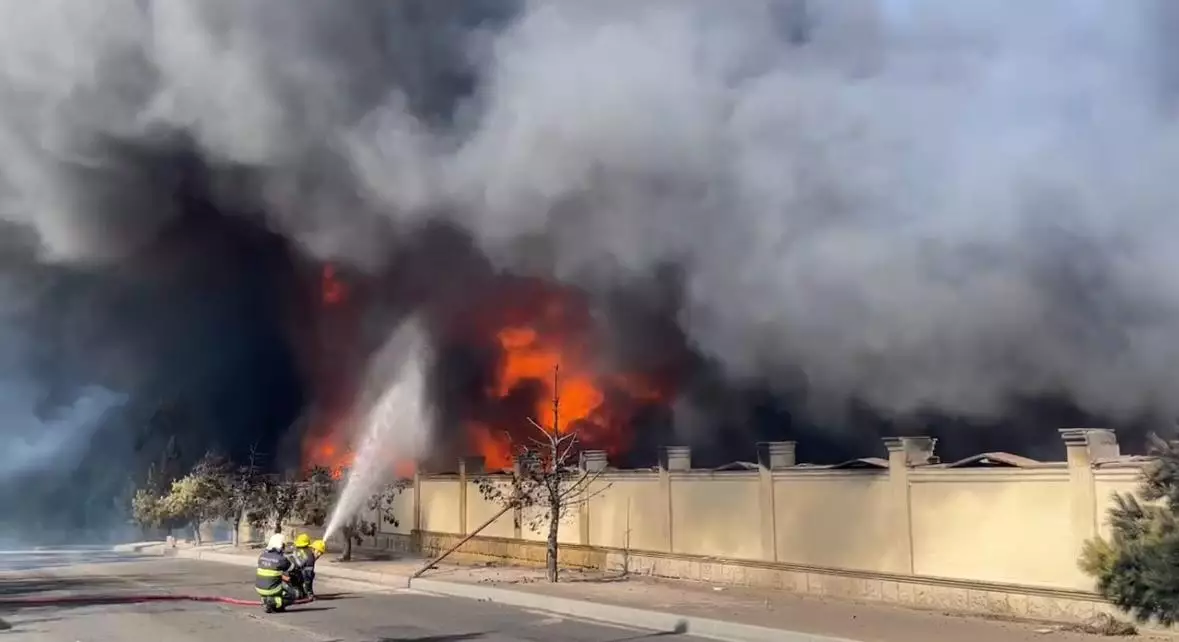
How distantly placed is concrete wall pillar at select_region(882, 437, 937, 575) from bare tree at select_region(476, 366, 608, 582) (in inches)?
257

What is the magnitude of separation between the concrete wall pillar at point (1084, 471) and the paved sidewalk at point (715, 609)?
1.35m

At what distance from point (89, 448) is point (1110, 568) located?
68595 mm

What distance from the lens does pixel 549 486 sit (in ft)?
61.0

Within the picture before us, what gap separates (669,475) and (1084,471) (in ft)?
28.1

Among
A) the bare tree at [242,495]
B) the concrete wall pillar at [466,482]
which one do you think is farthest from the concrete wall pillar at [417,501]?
the bare tree at [242,495]

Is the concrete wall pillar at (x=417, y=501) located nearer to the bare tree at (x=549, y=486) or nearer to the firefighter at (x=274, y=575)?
the bare tree at (x=549, y=486)

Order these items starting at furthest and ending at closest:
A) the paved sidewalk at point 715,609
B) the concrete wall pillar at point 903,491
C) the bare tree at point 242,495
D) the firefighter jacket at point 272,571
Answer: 1. the bare tree at point 242,495
2. the concrete wall pillar at point 903,491
3. the firefighter jacket at point 272,571
4. the paved sidewalk at point 715,609

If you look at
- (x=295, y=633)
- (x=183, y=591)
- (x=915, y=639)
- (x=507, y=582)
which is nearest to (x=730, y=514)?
(x=507, y=582)

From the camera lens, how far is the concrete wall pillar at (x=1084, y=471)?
39.0 ft

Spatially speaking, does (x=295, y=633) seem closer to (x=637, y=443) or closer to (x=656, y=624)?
(x=656, y=624)

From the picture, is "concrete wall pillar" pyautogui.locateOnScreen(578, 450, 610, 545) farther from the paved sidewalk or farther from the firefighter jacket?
the firefighter jacket

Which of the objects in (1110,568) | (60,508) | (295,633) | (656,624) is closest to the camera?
(1110,568)

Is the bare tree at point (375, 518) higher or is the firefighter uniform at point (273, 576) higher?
the bare tree at point (375, 518)

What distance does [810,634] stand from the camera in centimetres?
1117
